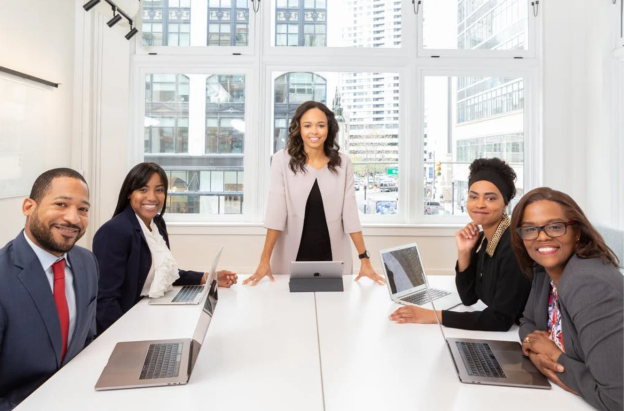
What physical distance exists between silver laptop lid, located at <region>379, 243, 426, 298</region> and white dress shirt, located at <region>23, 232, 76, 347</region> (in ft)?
3.72

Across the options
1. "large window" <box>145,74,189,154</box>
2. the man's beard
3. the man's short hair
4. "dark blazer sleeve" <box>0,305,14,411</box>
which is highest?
"large window" <box>145,74,189,154</box>

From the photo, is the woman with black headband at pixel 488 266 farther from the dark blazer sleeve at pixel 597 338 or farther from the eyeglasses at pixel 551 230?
the dark blazer sleeve at pixel 597 338

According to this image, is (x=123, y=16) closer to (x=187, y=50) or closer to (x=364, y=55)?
(x=187, y=50)

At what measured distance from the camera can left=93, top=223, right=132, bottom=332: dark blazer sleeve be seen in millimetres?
1868

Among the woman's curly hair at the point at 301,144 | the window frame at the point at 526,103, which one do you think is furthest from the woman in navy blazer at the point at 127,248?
the window frame at the point at 526,103

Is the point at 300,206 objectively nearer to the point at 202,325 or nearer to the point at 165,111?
the point at 202,325

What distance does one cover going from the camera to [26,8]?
3.07m

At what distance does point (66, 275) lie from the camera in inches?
58.7

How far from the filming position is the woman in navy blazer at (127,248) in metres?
1.88

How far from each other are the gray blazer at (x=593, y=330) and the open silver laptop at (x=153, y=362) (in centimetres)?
→ 97

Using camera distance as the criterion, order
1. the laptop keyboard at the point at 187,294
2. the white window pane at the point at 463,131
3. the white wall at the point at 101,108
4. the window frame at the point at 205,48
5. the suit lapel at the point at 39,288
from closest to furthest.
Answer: the suit lapel at the point at 39,288
the laptop keyboard at the point at 187,294
the white wall at the point at 101,108
the window frame at the point at 205,48
the white window pane at the point at 463,131

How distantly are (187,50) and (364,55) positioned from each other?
1474 mm

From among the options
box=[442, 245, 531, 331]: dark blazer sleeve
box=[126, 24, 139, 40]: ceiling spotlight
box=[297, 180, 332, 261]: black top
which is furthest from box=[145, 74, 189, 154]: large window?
box=[442, 245, 531, 331]: dark blazer sleeve

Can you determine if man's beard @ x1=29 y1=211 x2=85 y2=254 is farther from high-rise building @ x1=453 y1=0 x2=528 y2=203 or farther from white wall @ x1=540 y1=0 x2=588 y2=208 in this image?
white wall @ x1=540 y1=0 x2=588 y2=208
